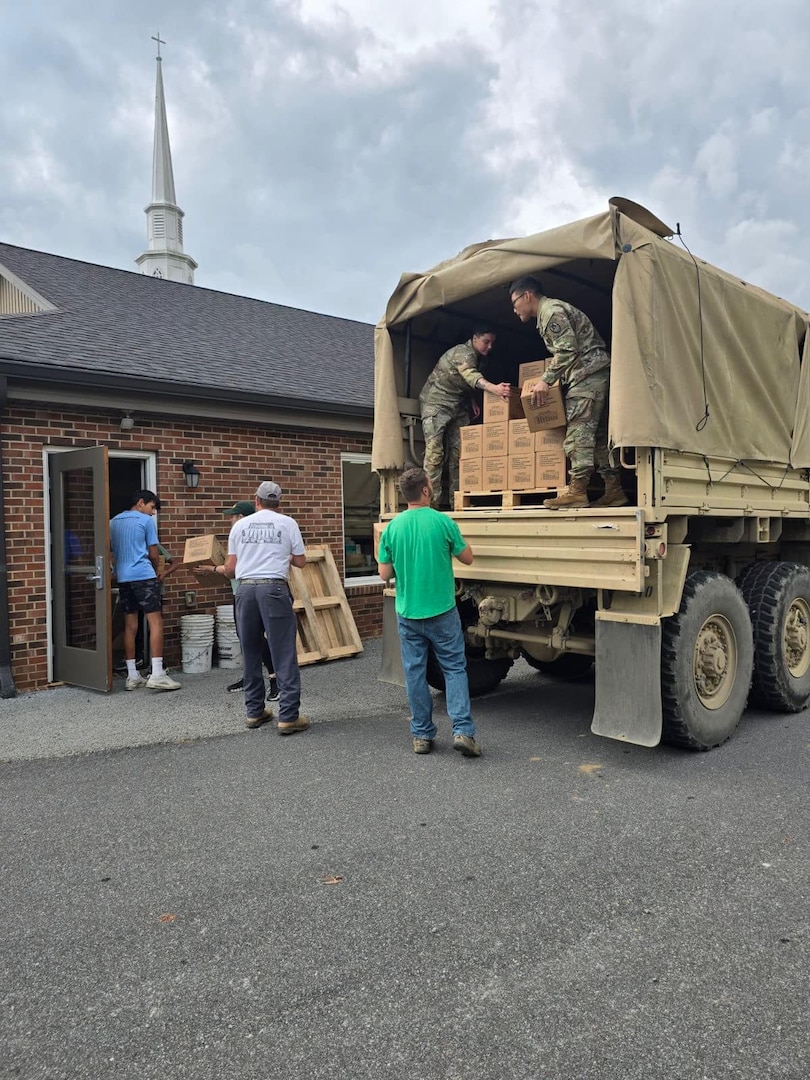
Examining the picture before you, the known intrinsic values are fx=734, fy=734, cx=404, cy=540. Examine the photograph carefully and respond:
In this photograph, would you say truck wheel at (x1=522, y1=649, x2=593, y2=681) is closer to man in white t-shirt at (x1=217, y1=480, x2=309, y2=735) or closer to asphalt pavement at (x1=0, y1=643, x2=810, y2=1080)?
asphalt pavement at (x1=0, y1=643, x2=810, y2=1080)

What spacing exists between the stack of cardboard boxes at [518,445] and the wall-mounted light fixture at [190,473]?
344 centimetres

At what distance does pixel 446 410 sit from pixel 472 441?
46cm

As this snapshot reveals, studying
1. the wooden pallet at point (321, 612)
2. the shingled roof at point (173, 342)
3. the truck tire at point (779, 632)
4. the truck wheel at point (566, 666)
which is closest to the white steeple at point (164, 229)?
the shingled roof at point (173, 342)

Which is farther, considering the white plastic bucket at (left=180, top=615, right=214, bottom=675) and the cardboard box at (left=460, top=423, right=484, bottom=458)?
the white plastic bucket at (left=180, top=615, right=214, bottom=675)

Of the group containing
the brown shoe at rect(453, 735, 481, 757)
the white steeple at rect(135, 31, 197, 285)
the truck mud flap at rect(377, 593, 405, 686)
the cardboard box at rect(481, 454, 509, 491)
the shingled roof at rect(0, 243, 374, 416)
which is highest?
the white steeple at rect(135, 31, 197, 285)

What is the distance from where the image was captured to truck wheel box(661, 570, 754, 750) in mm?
4395

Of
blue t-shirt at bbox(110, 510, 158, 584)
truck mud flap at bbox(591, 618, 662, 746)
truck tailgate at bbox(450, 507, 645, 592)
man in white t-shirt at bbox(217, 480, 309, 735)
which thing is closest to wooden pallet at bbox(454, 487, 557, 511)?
truck tailgate at bbox(450, 507, 645, 592)

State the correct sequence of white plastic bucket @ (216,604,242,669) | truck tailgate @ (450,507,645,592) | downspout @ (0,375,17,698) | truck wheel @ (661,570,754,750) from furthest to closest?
white plastic bucket @ (216,604,242,669) → downspout @ (0,375,17,698) → truck wheel @ (661,570,754,750) → truck tailgate @ (450,507,645,592)

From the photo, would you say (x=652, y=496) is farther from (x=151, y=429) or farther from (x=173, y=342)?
(x=173, y=342)

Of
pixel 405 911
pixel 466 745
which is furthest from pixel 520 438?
pixel 405 911

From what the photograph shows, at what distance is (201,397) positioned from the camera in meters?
7.54

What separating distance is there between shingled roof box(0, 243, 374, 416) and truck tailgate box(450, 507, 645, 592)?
3.81 meters

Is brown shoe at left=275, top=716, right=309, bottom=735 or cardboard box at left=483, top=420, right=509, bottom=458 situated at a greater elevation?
cardboard box at left=483, top=420, right=509, bottom=458

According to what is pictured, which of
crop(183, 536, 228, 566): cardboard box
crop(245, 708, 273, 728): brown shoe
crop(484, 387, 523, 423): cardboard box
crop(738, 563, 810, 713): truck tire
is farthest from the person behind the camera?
crop(183, 536, 228, 566): cardboard box
